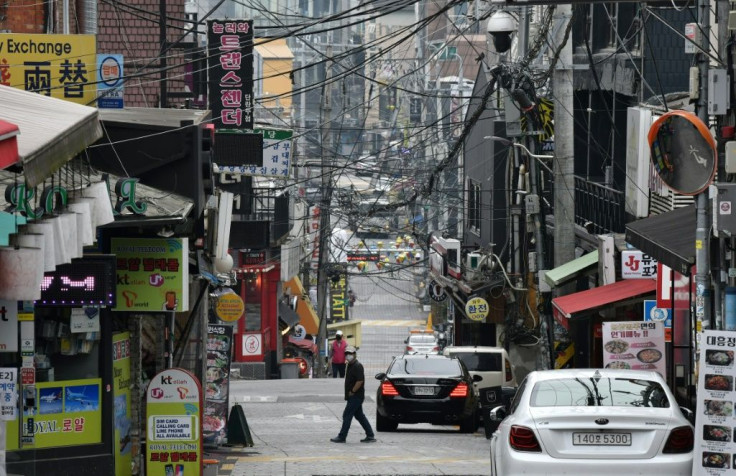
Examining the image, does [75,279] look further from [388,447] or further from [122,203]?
[388,447]

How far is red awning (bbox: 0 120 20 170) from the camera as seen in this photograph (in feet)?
26.5

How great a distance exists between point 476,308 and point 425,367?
689 inches

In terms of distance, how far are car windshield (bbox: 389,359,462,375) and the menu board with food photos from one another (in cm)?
1231

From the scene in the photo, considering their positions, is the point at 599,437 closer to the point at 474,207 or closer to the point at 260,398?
the point at 260,398

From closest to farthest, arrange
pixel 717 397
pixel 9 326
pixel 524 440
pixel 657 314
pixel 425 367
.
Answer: pixel 9 326
pixel 524 440
pixel 717 397
pixel 657 314
pixel 425 367

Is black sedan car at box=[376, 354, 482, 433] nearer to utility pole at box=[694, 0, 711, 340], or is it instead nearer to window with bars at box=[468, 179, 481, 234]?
utility pole at box=[694, 0, 711, 340]

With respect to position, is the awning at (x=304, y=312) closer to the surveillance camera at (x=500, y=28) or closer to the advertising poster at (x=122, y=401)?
the surveillance camera at (x=500, y=28)

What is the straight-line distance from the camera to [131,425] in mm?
17016

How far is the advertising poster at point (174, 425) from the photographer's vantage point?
605 inches

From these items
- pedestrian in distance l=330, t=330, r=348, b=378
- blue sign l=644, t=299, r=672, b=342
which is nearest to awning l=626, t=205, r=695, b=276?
blue sign l=644, t=299, r=672, b=342

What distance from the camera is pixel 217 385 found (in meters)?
21.6

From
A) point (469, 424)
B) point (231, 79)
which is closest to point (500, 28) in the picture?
point (469, 424)

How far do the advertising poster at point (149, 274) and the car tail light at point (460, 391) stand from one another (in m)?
9.13

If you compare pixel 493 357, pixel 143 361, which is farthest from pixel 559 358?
pixel 143 361
